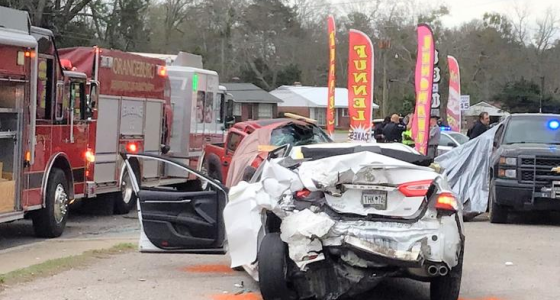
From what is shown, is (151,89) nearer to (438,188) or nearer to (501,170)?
(501,170)

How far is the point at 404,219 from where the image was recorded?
7.03 metres

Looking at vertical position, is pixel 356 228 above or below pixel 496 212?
above

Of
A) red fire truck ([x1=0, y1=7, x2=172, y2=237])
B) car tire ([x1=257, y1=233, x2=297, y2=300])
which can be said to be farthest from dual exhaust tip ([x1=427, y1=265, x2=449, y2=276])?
red fire truck ([x1=0, y1=7, x2=172, y2=237])

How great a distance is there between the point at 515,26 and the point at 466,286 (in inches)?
3297

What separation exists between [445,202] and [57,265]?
4.58m

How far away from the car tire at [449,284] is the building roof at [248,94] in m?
61.6

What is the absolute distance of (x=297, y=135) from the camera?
1441cm

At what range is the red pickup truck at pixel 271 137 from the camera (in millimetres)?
13789

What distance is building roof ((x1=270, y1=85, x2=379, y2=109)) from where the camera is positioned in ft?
249

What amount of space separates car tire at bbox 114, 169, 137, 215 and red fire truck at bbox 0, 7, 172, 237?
0.8 inches

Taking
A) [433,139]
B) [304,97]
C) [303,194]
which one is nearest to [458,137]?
[433,139]

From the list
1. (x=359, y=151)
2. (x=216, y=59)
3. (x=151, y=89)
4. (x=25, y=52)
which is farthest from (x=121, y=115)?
(x=216, y=59)

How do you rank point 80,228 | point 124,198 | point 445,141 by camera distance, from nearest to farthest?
point 80,228 → point 124,198 → point 445,141

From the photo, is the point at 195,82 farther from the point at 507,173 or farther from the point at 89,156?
the point at 507,173
